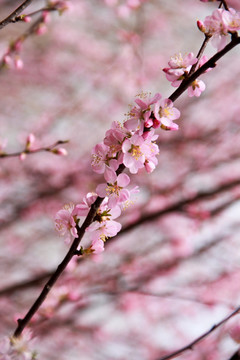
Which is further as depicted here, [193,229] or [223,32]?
[193,229]

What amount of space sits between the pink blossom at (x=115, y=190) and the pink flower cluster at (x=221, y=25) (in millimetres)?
436

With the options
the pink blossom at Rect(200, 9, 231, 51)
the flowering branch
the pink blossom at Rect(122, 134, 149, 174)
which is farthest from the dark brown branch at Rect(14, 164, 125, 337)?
the pink blossom at Rect(200, 9, 231, 51)

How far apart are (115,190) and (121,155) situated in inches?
4.1

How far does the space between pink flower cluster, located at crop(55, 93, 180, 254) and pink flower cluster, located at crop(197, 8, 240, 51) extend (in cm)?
21

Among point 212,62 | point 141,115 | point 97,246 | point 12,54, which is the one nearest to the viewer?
point 212,62

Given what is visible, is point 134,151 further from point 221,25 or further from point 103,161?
point 221,25

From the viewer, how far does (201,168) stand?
4.95 metres

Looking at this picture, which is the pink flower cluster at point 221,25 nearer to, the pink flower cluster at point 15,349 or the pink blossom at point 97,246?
the pink blossom at point 97,246

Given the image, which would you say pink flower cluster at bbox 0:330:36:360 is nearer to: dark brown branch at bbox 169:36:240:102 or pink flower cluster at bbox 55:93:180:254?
pink flower cluster at bbox 55:93:180:254

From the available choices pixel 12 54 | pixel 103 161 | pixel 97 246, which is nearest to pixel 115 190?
pixel 103 161

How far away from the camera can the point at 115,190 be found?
107 cm

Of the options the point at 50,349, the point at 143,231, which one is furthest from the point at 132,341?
the point at 143,231

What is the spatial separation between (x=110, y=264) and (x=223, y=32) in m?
3.55

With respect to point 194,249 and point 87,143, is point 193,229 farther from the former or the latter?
point 87,143
